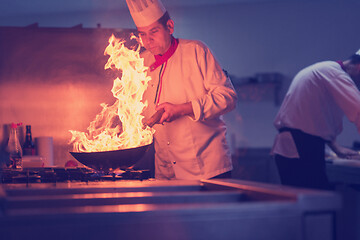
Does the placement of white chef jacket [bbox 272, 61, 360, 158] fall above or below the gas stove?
above

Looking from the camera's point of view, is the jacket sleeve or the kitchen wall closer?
the jacket sleeve

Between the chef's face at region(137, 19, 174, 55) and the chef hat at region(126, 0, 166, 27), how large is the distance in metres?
0.03

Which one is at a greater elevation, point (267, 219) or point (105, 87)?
point (105, 87)

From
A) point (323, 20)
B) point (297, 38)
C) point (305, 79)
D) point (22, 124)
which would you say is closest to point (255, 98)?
point (297, 38)

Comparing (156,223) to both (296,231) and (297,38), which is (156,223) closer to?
(296,231)

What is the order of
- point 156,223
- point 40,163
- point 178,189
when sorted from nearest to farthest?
1. point 156,223
2. point 178,189
3. point 40,163

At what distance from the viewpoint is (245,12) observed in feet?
17.6

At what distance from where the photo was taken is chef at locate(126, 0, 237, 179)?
2055 mm

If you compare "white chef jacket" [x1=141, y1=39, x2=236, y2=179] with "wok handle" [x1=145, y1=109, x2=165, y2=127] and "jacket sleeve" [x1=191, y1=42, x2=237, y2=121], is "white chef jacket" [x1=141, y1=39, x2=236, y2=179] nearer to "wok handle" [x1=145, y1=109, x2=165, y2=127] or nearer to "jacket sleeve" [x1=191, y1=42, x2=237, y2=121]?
"jacket sleeve" [x1=191, y1=42, x2=237, y2=121]

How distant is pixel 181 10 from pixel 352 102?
11.0 feet

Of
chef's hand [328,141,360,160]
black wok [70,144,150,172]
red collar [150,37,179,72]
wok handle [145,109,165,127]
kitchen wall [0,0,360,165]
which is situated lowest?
chef's hand [328,141,360,160]

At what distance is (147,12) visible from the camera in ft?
7.00

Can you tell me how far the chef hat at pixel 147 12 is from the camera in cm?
213

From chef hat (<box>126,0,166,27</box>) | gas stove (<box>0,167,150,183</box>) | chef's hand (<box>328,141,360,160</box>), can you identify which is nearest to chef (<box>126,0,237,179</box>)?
chef hat (<box>126,0,166,27</box>)
